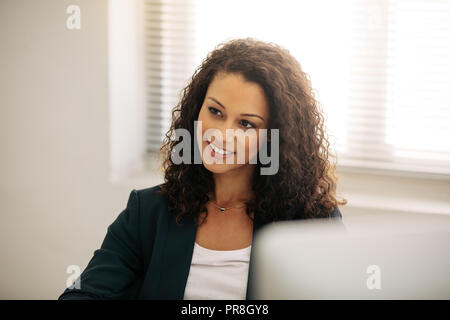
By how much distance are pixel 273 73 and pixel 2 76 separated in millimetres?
1483

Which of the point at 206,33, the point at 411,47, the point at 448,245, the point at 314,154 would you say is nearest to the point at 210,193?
the point at 314,154

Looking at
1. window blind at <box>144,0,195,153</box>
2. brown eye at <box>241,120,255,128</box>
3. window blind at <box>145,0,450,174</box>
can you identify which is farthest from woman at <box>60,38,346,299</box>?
window blind at <box>144,0,195,153</box>

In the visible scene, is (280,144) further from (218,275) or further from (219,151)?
(218,275)

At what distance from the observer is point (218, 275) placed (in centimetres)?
122

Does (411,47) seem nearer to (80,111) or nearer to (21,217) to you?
(80,111)

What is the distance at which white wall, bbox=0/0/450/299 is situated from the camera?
6.63 ft

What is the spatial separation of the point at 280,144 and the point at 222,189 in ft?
0.72

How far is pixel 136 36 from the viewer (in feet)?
7.07

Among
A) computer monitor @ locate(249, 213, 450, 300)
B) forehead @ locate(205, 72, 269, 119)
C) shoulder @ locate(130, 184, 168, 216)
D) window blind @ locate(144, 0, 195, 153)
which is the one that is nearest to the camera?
computer monitor @ locate(249, 213, 450, 300)

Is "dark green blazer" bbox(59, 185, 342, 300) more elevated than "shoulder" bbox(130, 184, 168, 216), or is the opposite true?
"shoulder" bbox(130, 184, 168, 216)

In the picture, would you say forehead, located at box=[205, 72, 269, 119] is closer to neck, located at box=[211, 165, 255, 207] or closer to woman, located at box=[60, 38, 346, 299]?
woman, located at box=[60, 38, 346, 299]

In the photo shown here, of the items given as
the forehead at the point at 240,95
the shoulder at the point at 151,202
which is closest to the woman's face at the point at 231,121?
the forehead at the point at 240,95

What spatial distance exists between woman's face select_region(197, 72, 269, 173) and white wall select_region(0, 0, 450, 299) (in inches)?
34.4
